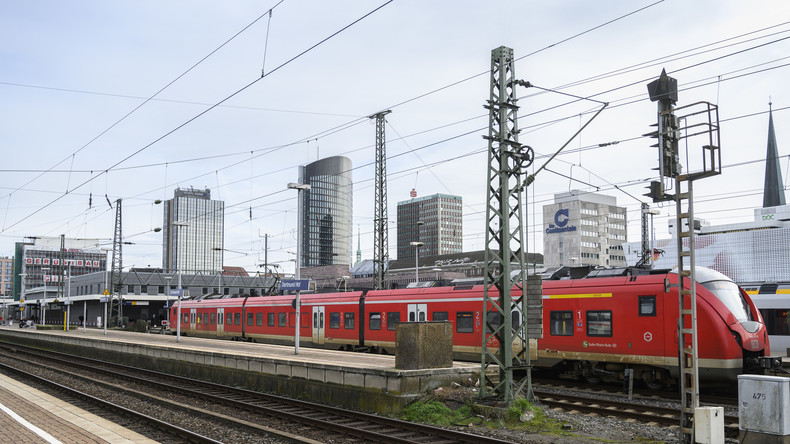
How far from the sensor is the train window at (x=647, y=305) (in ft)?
62.0

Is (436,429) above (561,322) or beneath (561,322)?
beneath

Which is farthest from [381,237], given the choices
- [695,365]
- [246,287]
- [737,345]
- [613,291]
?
[246,287]

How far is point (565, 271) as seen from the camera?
76.3 feet

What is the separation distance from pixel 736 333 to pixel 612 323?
11.0 feet

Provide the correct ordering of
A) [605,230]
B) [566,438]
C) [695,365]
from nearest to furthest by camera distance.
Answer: [695,365]
[566,438]
[605,230]

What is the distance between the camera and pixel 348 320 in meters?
31.5

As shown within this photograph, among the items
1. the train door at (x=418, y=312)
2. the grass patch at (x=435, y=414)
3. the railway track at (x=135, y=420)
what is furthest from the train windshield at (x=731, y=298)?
the railway track at (x=135, y=420)

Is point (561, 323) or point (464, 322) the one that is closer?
point (561, 323)

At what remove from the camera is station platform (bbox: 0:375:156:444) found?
11570mm

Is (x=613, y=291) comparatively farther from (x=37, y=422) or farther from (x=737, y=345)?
(x=37, y=422)

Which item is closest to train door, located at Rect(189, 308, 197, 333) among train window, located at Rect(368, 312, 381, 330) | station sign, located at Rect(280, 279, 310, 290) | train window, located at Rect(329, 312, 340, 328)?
train window, located at Rect(329, 312, 340, 328)

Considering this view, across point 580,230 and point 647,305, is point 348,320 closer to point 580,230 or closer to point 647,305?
point 647,305

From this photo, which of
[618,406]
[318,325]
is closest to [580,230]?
[318,325]

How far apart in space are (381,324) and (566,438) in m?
17.4
